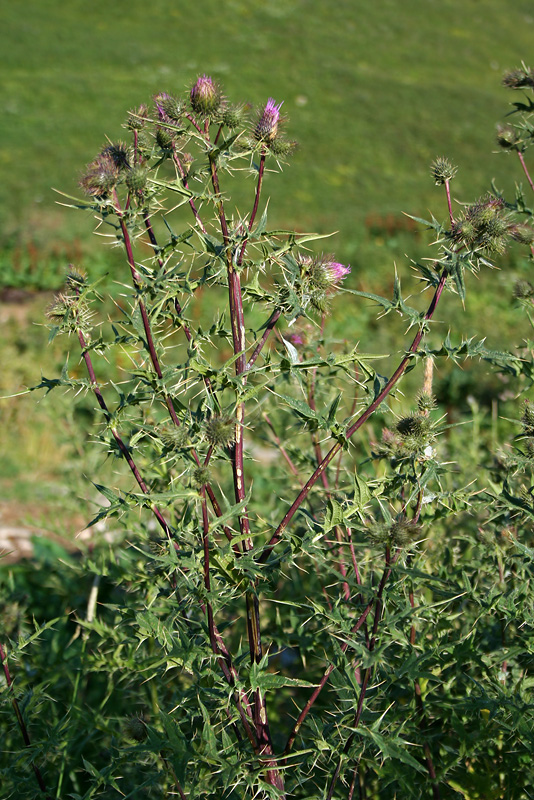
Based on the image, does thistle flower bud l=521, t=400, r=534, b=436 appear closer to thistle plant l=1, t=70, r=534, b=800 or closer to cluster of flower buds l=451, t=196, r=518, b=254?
thistle plant l=1, t=70, r=534, b=800

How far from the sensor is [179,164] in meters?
1.51

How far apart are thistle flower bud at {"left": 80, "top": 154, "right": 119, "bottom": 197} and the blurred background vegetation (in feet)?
6.52

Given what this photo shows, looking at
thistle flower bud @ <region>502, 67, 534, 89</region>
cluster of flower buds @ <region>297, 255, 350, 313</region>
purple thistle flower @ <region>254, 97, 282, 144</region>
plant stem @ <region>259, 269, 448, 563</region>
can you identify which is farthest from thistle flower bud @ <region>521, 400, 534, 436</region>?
thistle flower bud @ <region>502, 67, 534, 89</region>

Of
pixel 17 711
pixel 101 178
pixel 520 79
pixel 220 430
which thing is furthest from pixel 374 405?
pixel 520 79

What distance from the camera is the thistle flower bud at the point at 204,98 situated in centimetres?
152

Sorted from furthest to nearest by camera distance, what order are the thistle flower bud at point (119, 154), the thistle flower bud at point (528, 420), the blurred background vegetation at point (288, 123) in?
the blurred background vegetation at point (288, 123)
the thistle flower bud at point (528, 420)
the thistle flower bud at point (119, 154)

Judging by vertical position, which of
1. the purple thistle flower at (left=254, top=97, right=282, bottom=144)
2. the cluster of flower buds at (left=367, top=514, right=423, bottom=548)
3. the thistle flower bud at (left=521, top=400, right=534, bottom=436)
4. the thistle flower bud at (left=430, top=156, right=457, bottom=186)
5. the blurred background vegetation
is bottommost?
the blurred background vegetation

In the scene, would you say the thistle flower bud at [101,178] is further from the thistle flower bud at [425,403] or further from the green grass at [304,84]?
the green grass at [304,84]

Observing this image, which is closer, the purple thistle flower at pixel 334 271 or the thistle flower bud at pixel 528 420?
the purple thistle flower at pixel 334 271

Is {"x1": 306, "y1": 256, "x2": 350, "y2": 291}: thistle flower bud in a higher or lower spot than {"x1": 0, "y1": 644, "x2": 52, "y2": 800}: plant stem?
higher

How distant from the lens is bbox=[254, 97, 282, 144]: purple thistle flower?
60.7 inches

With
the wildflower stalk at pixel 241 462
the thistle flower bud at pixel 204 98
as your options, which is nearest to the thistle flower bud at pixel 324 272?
the wildflower stalk at pixel 241 462

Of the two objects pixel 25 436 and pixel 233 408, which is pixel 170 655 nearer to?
pixel 233 408

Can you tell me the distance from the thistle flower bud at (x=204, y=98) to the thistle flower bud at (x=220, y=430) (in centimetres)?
70
